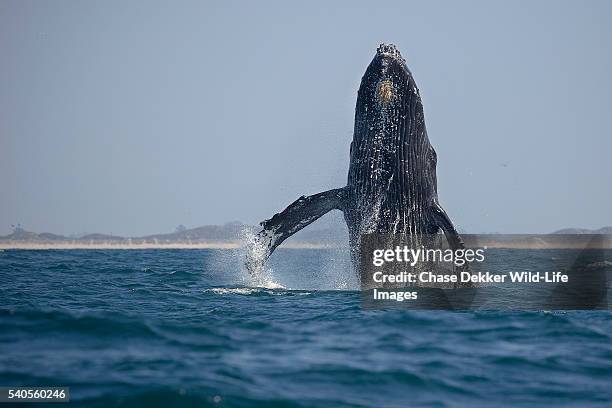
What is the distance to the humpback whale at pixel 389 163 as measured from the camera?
666 inches

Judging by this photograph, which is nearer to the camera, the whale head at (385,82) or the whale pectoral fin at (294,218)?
the whale head at (385,82)

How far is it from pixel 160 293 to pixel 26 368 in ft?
31.7

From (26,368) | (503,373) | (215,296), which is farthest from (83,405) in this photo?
(215,296)

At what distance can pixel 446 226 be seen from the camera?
1667 cm

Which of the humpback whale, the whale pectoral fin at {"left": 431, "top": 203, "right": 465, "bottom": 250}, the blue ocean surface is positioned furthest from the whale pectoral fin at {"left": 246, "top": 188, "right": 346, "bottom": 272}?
the whale pectoral fin at {"left": 431, "top": 203, "right": 465, "bottom": 250}

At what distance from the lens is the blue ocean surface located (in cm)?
927

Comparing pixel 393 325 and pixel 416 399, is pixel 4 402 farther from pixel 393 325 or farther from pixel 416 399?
pixel 393 325

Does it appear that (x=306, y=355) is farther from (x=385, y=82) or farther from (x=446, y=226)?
(x=385, y=82)

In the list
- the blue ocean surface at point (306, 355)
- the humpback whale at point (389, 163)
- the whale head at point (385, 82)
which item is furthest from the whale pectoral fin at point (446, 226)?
the whale head at point (385, 82)

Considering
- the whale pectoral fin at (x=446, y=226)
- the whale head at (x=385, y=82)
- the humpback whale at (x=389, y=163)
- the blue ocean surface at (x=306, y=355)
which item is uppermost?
the whale head at (x=385, y=82)

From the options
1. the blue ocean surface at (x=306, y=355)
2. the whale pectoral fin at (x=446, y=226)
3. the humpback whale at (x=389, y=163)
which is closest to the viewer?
the blue ocean surface at (x=306, y=355)

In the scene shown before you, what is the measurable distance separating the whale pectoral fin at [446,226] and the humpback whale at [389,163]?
2cm

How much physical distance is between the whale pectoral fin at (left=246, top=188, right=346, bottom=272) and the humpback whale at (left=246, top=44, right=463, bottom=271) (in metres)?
0.03

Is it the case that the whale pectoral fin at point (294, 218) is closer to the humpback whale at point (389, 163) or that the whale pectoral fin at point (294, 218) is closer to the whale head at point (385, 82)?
the humpback whale at point (389, 163)
